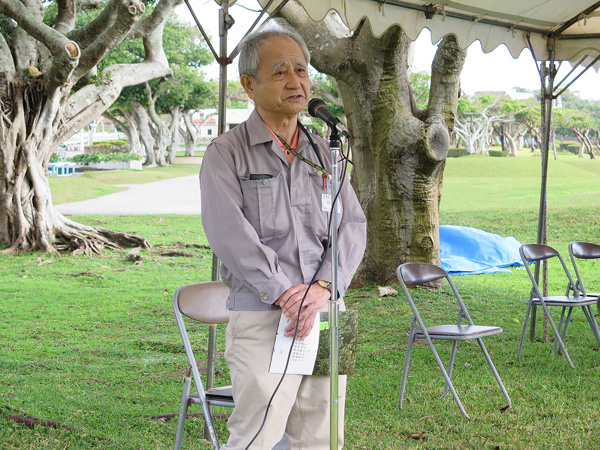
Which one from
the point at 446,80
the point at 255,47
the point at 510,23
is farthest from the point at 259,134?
the point at 446,80

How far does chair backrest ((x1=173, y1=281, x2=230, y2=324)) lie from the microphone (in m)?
1.11

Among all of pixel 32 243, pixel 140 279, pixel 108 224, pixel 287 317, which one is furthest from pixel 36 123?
pixel 287 317

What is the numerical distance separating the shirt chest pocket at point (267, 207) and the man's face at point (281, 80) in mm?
275

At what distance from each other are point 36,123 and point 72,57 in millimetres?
2610

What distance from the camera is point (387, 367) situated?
5629mm

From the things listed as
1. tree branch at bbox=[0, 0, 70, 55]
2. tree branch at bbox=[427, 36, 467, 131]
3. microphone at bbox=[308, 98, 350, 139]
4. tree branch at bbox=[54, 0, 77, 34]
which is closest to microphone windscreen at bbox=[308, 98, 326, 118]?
microphone at bbox=[308, 98, 350, 139]

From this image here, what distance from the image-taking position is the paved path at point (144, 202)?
62.5ft

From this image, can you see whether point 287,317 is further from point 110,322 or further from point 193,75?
point 193,75

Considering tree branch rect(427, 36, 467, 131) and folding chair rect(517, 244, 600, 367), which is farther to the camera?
tree branch rect(427, 36, 467, 131)

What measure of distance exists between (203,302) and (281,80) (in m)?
1.17

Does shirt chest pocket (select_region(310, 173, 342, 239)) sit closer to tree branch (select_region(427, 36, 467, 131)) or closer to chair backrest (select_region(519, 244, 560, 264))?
chair backrest (select_region(519, 244, 560, 264))

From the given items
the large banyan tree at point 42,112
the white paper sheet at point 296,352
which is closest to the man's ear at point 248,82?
the white paper sheet at point 296,352

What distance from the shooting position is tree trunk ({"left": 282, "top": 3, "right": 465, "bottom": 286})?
25.9 ft

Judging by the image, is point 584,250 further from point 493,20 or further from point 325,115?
point 325,115
